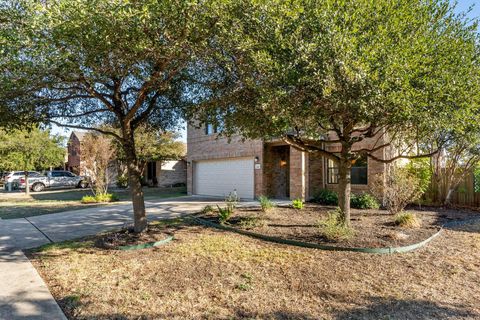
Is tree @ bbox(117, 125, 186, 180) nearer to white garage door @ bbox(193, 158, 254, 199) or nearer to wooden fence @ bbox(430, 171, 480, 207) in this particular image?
white garage door @ bbox(193, 158, 254, 199)

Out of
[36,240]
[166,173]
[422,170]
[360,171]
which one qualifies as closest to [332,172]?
[360,171]

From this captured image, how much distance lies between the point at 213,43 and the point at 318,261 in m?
4.26

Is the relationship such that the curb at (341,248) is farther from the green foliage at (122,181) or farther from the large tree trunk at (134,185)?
the green foliage at (122,181)

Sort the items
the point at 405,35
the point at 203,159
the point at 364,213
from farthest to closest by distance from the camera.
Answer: the point at 203,159, the point at 364,213, the point at 405,35

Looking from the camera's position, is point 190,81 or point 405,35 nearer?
point 405,35

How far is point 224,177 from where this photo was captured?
680 inches

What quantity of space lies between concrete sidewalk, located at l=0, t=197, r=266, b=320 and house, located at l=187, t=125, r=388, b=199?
452 cm

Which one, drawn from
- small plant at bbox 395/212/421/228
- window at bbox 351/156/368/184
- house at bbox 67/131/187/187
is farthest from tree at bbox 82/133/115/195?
small plant at bbox 395/212/421/228

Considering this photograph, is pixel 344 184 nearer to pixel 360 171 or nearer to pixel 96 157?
pixel 360 171

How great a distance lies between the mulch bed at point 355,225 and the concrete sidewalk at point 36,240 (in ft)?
10.2

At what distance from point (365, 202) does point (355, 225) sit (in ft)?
12.5

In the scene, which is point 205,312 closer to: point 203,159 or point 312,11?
point 312,11

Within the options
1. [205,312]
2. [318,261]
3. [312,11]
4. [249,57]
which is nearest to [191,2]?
[249,57]

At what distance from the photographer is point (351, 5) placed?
507 centimetres
